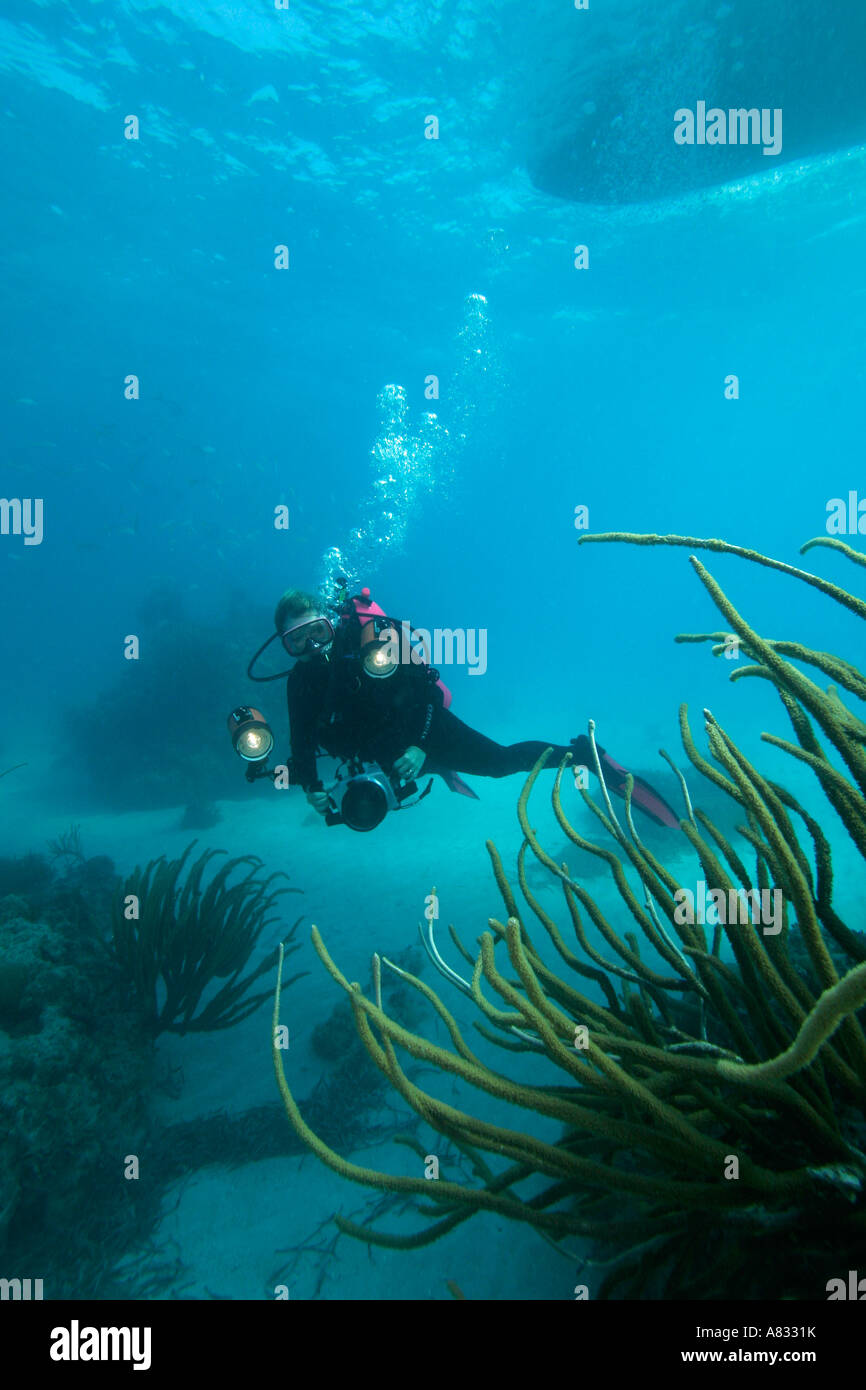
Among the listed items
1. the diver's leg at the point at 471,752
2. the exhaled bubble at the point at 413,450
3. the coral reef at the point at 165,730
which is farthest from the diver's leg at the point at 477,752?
the coral reef at the point at 165,730

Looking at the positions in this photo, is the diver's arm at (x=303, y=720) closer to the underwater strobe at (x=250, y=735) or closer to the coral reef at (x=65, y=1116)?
the underwater strobe at (x=250, y=735)

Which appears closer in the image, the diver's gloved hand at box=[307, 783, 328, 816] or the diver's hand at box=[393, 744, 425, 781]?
the diver's gloved hand at box=[307, 783, 328, 816]

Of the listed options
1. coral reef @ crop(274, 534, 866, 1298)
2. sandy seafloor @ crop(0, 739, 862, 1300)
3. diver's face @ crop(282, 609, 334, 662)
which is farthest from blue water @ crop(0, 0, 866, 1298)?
diver's face @ crop(282, 609, 334, 662)

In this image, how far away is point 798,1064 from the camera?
0.81m

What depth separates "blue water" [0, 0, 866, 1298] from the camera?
9141mm

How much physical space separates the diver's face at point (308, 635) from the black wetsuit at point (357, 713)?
0.52ft

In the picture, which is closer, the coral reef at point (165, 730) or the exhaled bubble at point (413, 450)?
the coral reef at point (165, 730)

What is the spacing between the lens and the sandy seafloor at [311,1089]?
2.88m

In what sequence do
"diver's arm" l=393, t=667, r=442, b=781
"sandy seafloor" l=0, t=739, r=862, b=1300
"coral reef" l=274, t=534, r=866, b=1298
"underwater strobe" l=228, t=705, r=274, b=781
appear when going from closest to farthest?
"coral reef" l=274, t=534, r=866, b=1298 → "sandy seafloor" l=0, t=739, r=862, b=1300 → "underwater strobe" l=228, t=705, r=274, b=781 → "diver's arm" l=393, t=667, r=442, b=781

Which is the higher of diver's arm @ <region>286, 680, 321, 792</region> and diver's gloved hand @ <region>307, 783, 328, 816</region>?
diver's arm @ <region>286, 680, 321, 792</region>

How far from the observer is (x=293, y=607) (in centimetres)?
461

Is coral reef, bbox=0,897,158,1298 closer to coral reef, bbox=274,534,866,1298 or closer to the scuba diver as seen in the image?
the scuba diver

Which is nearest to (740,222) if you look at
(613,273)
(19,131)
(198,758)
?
(613,273)
